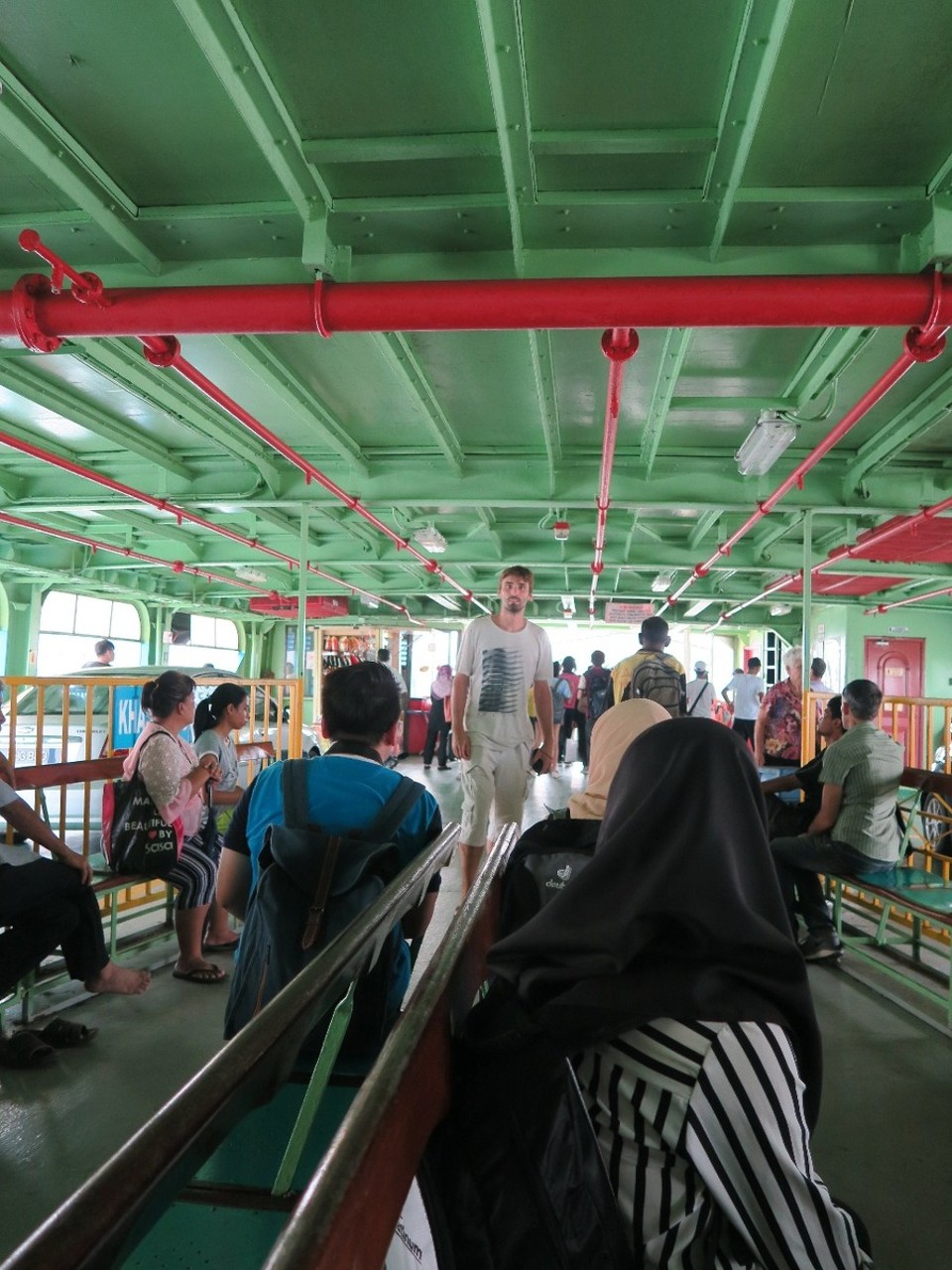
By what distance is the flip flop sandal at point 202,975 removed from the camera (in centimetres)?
350


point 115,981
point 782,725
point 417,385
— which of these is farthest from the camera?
point 782,725

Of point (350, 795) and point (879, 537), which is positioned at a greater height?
point (879, 537)

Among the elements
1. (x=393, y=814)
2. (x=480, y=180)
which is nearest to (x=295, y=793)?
(x=393, y=814)

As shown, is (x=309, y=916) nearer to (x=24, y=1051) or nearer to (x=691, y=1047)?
(x=691, y=1047)

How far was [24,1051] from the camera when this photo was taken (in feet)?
8.97

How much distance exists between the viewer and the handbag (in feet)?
10.7

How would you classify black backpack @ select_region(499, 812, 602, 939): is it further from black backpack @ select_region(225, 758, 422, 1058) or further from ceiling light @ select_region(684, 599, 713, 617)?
ceiling light @ select_region(684, 599, 713, 617)

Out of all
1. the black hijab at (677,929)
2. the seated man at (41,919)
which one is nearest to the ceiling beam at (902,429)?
the black hijab at (677,929)

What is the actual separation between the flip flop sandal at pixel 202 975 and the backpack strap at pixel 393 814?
7.17 feet

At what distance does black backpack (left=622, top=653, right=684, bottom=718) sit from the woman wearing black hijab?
3.09 metres

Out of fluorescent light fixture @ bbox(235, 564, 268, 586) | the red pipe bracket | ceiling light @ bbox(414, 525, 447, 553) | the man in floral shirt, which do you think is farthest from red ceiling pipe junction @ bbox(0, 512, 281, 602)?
the man in floral shirt

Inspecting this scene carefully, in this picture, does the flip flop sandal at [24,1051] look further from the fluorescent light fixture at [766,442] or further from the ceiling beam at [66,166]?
the fluorescent light fixture at [766,442]

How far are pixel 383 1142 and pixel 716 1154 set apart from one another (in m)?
0.47

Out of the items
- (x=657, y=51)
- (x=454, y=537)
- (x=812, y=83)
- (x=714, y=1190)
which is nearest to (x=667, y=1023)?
(x=714, y=1190)
